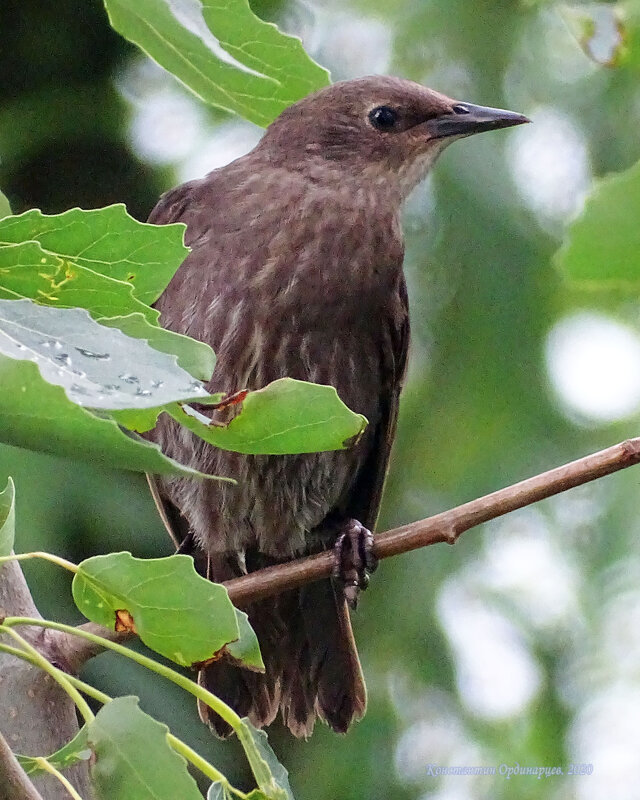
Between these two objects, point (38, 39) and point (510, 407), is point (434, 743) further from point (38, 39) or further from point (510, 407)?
A: point (38, 39)

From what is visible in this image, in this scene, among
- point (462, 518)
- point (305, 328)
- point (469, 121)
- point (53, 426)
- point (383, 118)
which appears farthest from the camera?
point (383, 118)

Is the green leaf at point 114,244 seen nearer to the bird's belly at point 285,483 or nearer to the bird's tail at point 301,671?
the bird's belly at point 285,483

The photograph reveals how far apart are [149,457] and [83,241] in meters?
0.31

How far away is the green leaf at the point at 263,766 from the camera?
127 centimetres

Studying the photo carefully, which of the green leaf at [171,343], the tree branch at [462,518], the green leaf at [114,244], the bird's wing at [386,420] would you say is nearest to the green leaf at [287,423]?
the green leaf at [171,343]

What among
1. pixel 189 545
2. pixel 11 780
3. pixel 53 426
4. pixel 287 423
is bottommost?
pixel 11 780

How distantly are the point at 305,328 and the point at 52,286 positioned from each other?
164cm

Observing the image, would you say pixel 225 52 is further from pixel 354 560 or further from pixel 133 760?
pixel 354 560

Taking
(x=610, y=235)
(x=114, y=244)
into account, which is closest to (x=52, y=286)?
(x=114, y=244)

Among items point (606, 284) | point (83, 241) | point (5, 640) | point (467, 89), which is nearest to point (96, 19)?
point (467, 89)

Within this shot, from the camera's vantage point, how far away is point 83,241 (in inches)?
42.9

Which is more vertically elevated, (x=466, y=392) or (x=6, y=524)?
(x=466, y=392)

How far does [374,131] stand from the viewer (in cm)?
294

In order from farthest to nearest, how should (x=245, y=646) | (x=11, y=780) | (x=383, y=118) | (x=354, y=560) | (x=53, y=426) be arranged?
(x=383, y=118)
(x=354, y=560)
(x=245, y=646)
(x=11, y=780)
(x=53, y=426)
